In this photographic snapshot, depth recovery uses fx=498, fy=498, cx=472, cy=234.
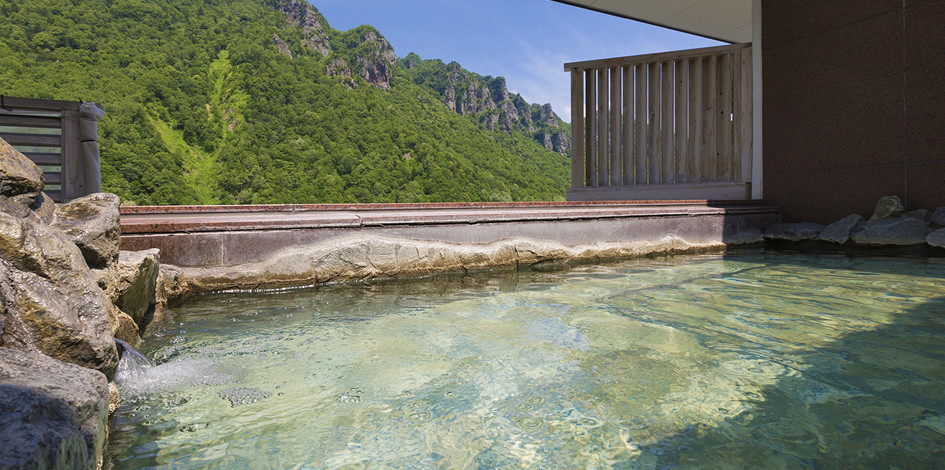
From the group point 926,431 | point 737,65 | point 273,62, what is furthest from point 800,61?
point 273,62

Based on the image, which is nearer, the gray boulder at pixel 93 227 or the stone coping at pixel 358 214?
the gray boulder at pixel 93 227

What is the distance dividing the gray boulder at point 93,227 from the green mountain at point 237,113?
133 ft

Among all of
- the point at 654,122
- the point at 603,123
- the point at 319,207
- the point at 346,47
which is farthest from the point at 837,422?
the point at 346,47

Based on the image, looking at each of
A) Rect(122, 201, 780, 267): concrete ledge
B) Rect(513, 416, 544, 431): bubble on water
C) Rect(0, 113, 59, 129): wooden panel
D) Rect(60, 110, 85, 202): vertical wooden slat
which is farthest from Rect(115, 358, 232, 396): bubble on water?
Rect(0, 113, 59, 129): wooden panel

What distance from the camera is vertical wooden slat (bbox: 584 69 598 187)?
8.70m

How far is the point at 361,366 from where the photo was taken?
6.98 ft

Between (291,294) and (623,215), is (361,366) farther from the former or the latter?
(623,215)

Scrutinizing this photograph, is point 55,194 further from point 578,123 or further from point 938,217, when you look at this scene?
point 938,217

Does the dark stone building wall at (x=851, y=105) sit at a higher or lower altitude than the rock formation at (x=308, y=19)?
lower

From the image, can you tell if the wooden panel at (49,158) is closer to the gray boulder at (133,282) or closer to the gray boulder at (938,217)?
the gray boulder at (133,282)

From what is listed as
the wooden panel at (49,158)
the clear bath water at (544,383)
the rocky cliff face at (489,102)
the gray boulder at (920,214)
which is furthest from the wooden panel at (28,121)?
the rocky cliff face at (489,102)

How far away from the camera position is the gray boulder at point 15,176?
202cm

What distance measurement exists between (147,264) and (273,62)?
2718 inches

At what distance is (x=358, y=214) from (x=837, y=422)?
11.4 feet
